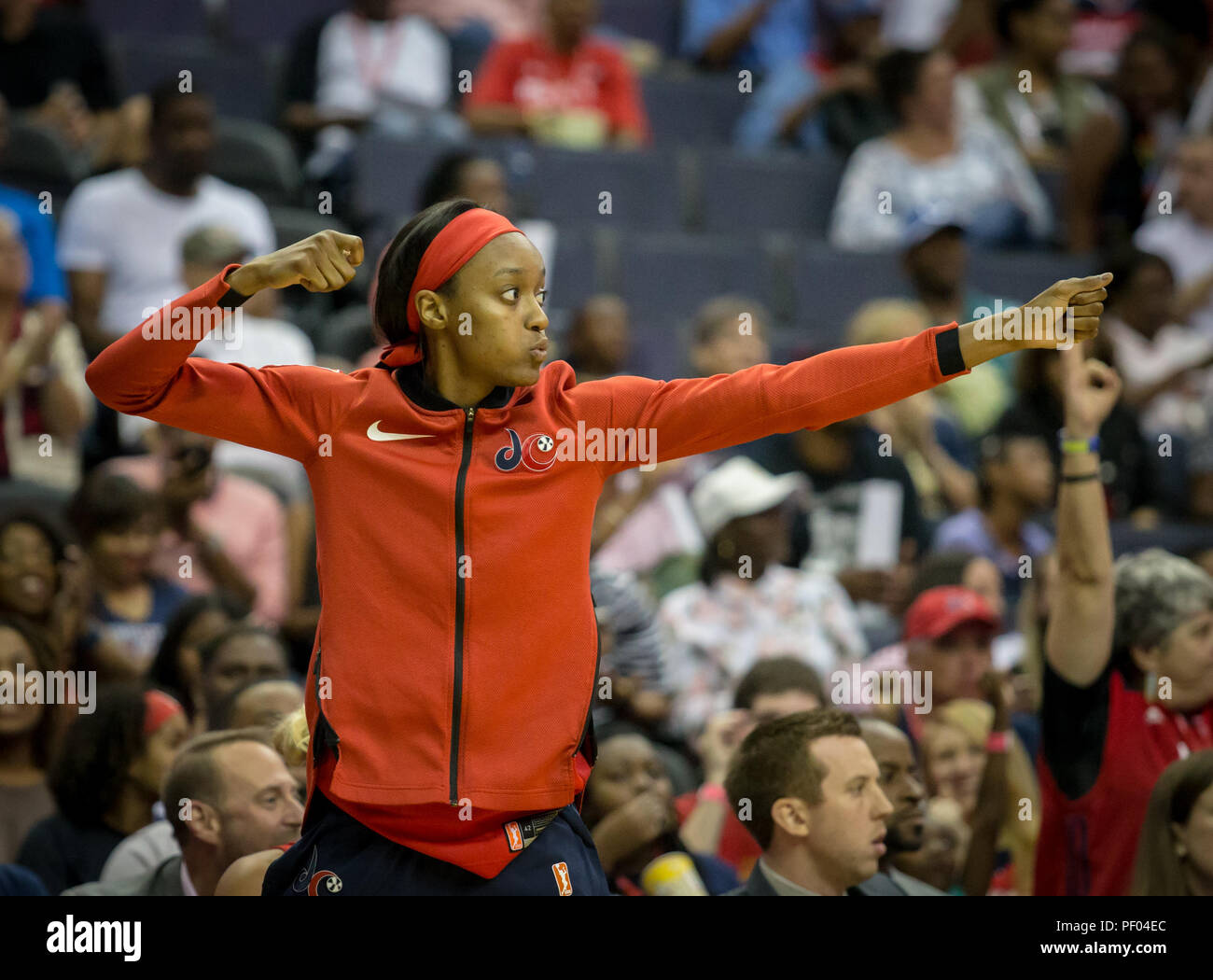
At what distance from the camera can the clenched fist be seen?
227 cm

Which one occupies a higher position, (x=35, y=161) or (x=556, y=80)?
(x=556, y=80)

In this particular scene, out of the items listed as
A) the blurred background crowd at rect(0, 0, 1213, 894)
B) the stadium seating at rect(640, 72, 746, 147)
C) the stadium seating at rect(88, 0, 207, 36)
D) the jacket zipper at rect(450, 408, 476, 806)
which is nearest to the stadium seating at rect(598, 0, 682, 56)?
the blurred background crowd at rect(0, 0, 1213, 894)

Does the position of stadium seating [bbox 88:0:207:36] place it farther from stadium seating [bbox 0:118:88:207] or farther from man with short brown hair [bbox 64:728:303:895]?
man with short brown hair [bbox 64:728:303:895]

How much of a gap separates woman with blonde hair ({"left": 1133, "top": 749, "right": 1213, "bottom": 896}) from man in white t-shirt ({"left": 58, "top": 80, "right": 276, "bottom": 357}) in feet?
13.0

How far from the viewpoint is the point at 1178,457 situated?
653 centimetres

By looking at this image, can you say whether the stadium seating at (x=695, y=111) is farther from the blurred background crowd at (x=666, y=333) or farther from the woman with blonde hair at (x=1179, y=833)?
the woman with blonde hair at (x=1179, y=833)

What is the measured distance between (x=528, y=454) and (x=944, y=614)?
2.64 m

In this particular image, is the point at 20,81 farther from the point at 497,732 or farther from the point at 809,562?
the point at 497,732

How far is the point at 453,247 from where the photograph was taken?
7.82ft

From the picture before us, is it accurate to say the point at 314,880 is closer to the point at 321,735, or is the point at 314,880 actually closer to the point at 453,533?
the point at 321,735

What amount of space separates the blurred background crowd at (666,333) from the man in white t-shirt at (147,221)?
0.05ft

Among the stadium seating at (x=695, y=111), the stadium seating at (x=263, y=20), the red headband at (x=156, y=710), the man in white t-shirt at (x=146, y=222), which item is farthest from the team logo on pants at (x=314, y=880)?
the stadium seating at (x=263, y=20)

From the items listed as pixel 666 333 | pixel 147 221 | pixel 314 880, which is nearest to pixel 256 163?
pixel 147 221
